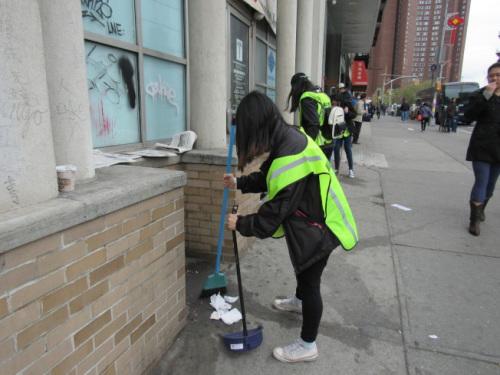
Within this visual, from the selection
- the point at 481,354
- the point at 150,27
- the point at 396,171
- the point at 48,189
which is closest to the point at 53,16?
the point at 48,189

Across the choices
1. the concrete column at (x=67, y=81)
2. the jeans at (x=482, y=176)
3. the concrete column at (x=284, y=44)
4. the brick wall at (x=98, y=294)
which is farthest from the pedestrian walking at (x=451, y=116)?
the concrete column at (x=67, y=81)

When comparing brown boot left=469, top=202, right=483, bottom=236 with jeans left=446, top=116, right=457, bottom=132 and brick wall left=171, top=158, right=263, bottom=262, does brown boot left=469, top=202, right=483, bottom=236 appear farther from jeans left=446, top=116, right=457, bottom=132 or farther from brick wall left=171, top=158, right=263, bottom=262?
jeans left=446, top=116, right=457, bottom=132

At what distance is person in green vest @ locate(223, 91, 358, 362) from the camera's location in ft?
6.64

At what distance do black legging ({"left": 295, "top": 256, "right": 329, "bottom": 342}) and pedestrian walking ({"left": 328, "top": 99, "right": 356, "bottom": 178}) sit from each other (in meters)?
3.51

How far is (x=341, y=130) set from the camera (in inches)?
235

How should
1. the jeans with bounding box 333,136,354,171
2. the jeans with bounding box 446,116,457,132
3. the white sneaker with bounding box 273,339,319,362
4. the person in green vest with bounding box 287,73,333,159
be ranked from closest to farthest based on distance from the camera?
the white sneaker with bounding box 273,339,319,362
the person in green vest with bounding box 287,73,333,159
the jeans with bounding box 333,136,354,171
the jeans with bounding box 446,116,457,132

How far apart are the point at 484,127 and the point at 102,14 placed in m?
4.18

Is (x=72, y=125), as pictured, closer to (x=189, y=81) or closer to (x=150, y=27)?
(x=150, y=27)

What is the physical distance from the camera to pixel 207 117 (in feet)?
12.7

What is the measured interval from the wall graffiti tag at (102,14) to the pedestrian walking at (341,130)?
10.3ft

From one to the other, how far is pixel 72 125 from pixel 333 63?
17.0 metres

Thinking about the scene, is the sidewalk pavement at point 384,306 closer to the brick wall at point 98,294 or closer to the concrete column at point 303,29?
the brick wall at point 98,294

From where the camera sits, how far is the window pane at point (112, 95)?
118 inches

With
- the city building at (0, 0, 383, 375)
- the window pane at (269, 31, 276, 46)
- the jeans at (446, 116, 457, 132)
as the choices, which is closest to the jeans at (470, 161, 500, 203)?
the city building at (0, 0, 383, 375)
